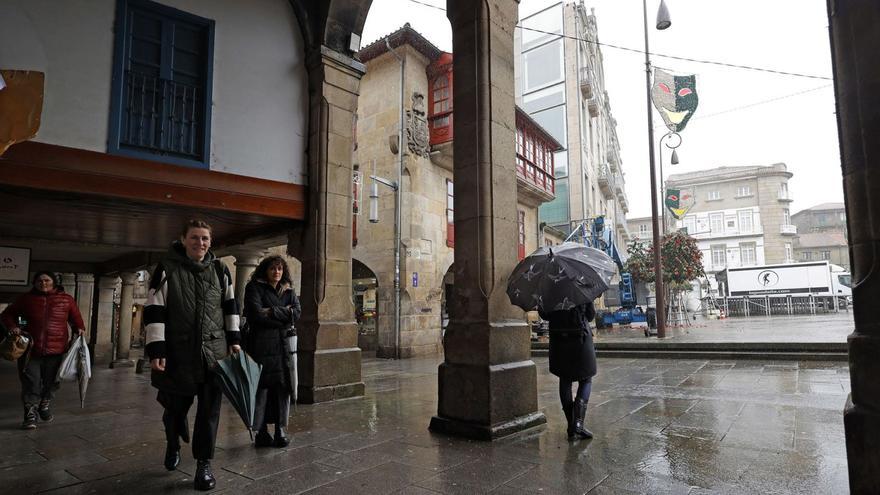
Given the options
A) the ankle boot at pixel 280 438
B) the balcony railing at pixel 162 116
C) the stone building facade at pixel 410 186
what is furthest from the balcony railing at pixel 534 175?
the ankle boot at pixel 280 438

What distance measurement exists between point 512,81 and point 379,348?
39.9ft

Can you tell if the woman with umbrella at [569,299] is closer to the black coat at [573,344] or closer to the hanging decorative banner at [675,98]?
the black coat at [573,344]

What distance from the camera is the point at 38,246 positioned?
37.7 ft

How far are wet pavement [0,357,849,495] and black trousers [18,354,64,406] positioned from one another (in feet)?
1.28

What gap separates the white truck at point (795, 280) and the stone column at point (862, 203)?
1533 inches

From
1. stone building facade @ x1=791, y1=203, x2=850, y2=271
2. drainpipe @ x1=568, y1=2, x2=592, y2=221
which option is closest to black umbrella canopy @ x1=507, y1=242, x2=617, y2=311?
drainpipe @ x1=568, y1=2, x2=592, y2=221

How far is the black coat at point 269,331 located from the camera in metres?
4.60

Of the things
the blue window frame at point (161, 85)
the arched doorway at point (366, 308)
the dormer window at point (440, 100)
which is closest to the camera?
the blue window frame at point (161, 85)

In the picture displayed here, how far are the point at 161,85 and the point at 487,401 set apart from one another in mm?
6192

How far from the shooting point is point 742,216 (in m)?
58.2

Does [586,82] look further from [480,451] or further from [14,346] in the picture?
[14,346]

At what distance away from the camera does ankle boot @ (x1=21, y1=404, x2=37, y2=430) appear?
581 cm

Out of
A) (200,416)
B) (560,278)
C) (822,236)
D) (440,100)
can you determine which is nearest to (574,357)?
(560,278)

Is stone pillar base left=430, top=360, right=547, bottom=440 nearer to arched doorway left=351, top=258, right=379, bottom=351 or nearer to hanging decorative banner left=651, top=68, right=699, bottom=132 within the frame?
hanging decorative banner left=651, top=68, right=699, bottom=132
